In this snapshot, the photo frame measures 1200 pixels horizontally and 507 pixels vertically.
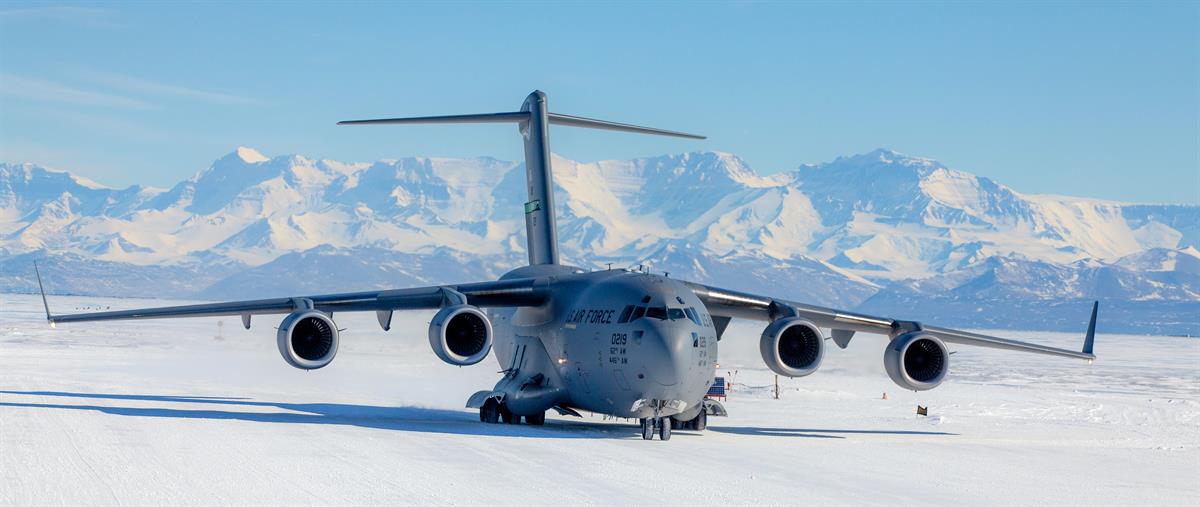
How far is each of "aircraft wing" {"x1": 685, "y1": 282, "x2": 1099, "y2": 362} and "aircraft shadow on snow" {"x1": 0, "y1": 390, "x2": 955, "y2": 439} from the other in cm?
218

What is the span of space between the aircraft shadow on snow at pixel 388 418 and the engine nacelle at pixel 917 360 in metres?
1.79

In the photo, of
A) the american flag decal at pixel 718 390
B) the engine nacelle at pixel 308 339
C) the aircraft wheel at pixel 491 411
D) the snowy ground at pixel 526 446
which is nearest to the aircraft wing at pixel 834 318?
the snowy ground at pixel 526 446

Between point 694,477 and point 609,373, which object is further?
point 609,373

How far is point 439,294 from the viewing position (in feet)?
91.0

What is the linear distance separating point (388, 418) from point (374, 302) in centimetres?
295

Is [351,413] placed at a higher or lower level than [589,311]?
lower

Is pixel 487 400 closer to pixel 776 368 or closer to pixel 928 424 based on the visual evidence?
pixel 776 368

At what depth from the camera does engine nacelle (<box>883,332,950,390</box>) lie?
1118 inches

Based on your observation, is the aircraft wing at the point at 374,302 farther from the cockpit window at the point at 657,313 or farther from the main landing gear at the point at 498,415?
the cockpit window at the point at 657,313

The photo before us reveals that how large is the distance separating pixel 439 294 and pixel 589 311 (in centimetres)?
314

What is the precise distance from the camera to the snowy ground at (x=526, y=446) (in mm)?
17781

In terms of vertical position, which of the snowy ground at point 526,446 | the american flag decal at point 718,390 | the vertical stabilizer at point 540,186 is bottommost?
the snowy ground at point 526,446

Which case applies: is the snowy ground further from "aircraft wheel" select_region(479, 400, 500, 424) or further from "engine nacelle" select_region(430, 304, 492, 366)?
"engine nacelle" select_region(430, 304, 492, 366)

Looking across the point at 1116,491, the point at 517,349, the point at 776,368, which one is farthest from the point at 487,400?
the point at 1116,491
